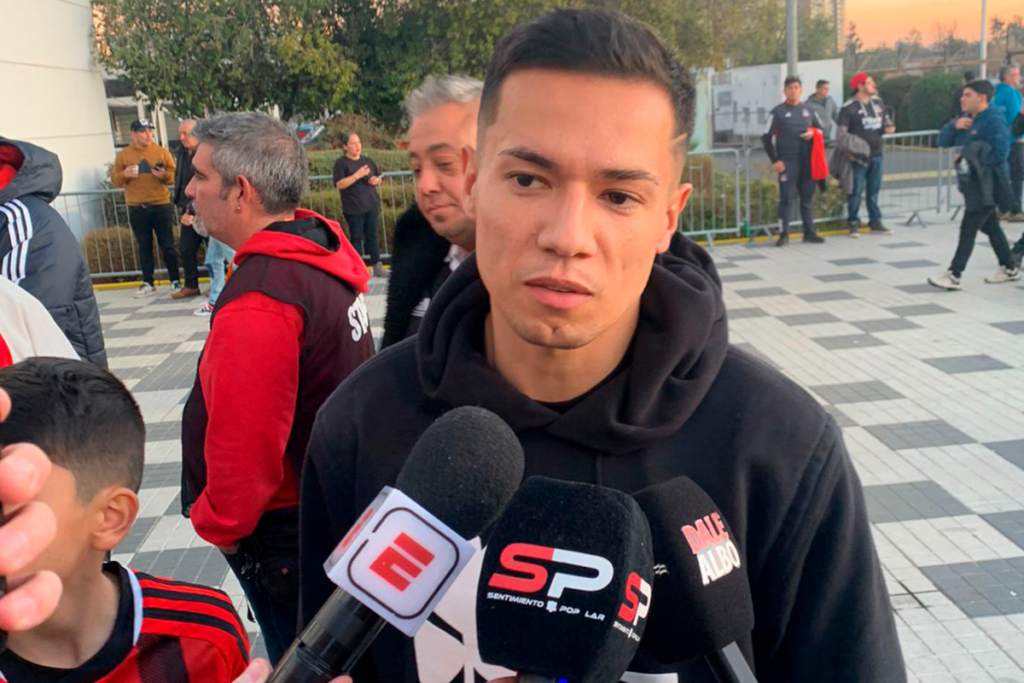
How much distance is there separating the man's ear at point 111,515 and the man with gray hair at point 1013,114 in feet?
36.5

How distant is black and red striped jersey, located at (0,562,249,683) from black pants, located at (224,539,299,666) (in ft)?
1.92

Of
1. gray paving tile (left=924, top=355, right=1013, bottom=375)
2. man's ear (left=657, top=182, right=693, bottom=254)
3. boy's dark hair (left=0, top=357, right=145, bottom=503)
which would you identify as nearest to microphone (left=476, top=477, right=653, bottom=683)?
man's ear (left=657, top=182, right=693, bottom=254)

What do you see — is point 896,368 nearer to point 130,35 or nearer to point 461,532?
point 461,532

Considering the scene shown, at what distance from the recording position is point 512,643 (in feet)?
3.27

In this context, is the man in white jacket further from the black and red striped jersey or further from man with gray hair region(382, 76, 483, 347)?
man with gray hair region(382, 76, 483, 347)

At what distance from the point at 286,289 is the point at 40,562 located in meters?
1.14

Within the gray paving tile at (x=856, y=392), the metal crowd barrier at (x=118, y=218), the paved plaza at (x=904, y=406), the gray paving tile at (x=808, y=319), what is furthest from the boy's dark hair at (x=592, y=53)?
the metal crowd barrier at (x=118, y=218)

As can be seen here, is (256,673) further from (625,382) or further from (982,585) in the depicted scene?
(982,585)

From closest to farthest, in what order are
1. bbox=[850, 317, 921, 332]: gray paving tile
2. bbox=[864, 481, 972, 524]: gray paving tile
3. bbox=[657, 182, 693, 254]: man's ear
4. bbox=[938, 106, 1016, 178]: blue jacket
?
1. bbox=[657, 182, 693, 254]: man's ear
2. bbox=[864, 481, 972, 524]: gray paving tile
3. bbox=[850, 317, 921, 332]: gray paving tile
4. bbox=[938, 106, 1016, 178]: blue jacket

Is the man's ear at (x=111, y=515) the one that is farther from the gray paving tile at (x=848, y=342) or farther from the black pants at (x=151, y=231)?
the black pants at (x=151, y=231)

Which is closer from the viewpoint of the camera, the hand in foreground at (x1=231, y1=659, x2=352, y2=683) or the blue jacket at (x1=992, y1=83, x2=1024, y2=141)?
the hand in foreground at (x1=231, y1=659, x2=352, y2=683)

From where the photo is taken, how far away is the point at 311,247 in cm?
278

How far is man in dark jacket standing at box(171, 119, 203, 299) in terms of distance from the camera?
9.66 metres

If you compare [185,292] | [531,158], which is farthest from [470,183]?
[185,292]
